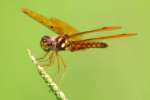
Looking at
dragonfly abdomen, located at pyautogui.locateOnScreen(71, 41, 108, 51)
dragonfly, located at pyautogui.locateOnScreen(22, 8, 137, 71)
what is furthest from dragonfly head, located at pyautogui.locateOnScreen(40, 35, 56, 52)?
dragonfly abdomen, located at pyautogui.locateOnScreen(71, 41, 108, 51)

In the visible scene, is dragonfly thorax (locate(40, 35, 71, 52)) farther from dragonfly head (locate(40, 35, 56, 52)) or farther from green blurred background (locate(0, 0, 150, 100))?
green blurred background (locate(0, 0, 150, 100))

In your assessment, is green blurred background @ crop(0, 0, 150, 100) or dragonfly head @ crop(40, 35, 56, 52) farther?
green blurred background @ crop(0, 0, 150, 100)

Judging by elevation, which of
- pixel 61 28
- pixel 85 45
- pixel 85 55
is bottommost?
pixel 85 55

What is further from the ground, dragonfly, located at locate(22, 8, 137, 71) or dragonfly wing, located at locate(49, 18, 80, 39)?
dragonfly wing, located at locate(49, 18, 80, 39)

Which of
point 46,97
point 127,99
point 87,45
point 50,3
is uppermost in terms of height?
point 50,3

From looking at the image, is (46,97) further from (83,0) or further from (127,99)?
(83,0)

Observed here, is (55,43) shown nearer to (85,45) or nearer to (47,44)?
(47,44)

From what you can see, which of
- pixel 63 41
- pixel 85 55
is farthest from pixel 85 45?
pixel 85 55

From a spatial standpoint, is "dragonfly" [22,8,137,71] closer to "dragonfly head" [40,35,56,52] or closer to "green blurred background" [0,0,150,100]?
"dragonfly head" [40,35,56,52]

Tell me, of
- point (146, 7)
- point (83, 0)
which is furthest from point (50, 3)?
point (146, 7)
